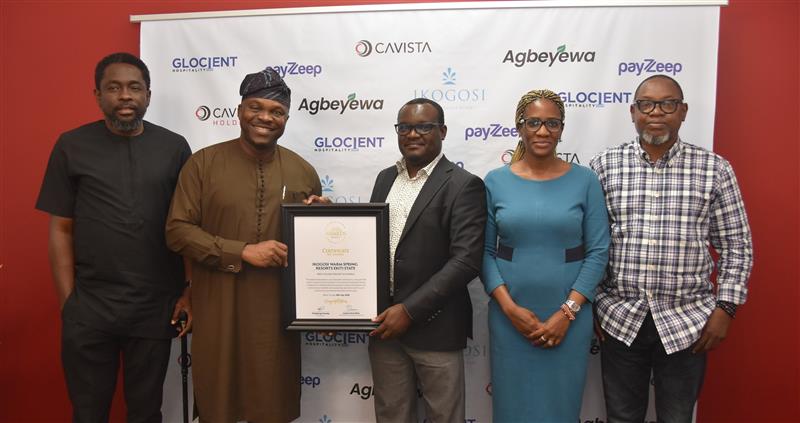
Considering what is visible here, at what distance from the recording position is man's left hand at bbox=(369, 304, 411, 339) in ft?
6.34

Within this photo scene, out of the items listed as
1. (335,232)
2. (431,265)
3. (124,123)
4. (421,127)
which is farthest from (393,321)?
(124,123)

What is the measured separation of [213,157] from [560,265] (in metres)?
1.61

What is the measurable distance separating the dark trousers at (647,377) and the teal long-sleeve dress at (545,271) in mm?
226

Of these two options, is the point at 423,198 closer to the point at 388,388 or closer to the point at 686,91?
the point at 388,388

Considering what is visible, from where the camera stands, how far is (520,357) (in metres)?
2.00

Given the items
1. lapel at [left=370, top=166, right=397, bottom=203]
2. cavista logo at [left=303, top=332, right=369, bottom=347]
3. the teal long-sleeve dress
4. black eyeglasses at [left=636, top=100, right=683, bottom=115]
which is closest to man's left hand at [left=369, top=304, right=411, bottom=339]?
the teal long-sleeve dress

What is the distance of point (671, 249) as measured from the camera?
Answer: 196 centimetres

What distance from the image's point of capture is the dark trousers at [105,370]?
2.14 m

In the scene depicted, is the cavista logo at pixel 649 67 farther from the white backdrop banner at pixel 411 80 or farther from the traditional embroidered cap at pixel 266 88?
the traditional embroidered cap at pixel 266 88

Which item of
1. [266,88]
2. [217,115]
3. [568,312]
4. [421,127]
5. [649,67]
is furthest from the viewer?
[217,115]

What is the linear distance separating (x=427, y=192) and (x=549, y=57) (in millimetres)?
1246

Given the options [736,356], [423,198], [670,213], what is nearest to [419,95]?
[423,198]

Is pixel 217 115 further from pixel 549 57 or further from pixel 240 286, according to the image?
pixel 549 57

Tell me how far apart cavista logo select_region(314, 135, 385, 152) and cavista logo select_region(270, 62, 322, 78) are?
1.27ft
